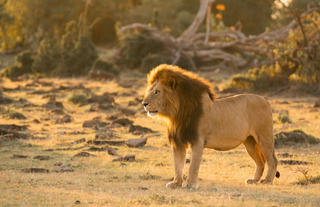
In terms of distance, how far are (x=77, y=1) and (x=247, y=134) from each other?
41421 mm

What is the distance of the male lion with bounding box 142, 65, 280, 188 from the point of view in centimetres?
740

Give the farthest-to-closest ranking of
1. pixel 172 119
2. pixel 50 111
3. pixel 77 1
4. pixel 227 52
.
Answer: pixel 77 1
pixel 227 52
pixel 50 111
pixel 172 119

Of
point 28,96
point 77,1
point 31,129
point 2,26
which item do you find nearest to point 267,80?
point 28,96

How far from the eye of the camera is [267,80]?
81.9 ft

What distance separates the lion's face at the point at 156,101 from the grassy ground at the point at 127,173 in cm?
104

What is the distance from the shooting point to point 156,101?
7.43 meters

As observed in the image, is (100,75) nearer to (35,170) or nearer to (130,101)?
(130,101)

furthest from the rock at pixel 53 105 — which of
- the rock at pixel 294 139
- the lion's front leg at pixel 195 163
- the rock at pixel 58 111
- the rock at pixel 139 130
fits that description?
the lion's front leg at pixel 195 163

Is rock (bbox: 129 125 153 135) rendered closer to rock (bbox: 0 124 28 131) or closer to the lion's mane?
rock (bbox: 0 124 28 131)

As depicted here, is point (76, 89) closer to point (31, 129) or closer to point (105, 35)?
point (31, 129)

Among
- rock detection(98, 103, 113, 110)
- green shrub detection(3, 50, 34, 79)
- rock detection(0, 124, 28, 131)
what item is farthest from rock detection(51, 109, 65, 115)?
green shrub detection(3, 50, 34, 79)

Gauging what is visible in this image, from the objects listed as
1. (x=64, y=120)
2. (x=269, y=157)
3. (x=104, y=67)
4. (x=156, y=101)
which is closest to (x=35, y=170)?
(x=156, y=101)

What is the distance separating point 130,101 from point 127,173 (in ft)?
39.8

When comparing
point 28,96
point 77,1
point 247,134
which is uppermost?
point 77,1
